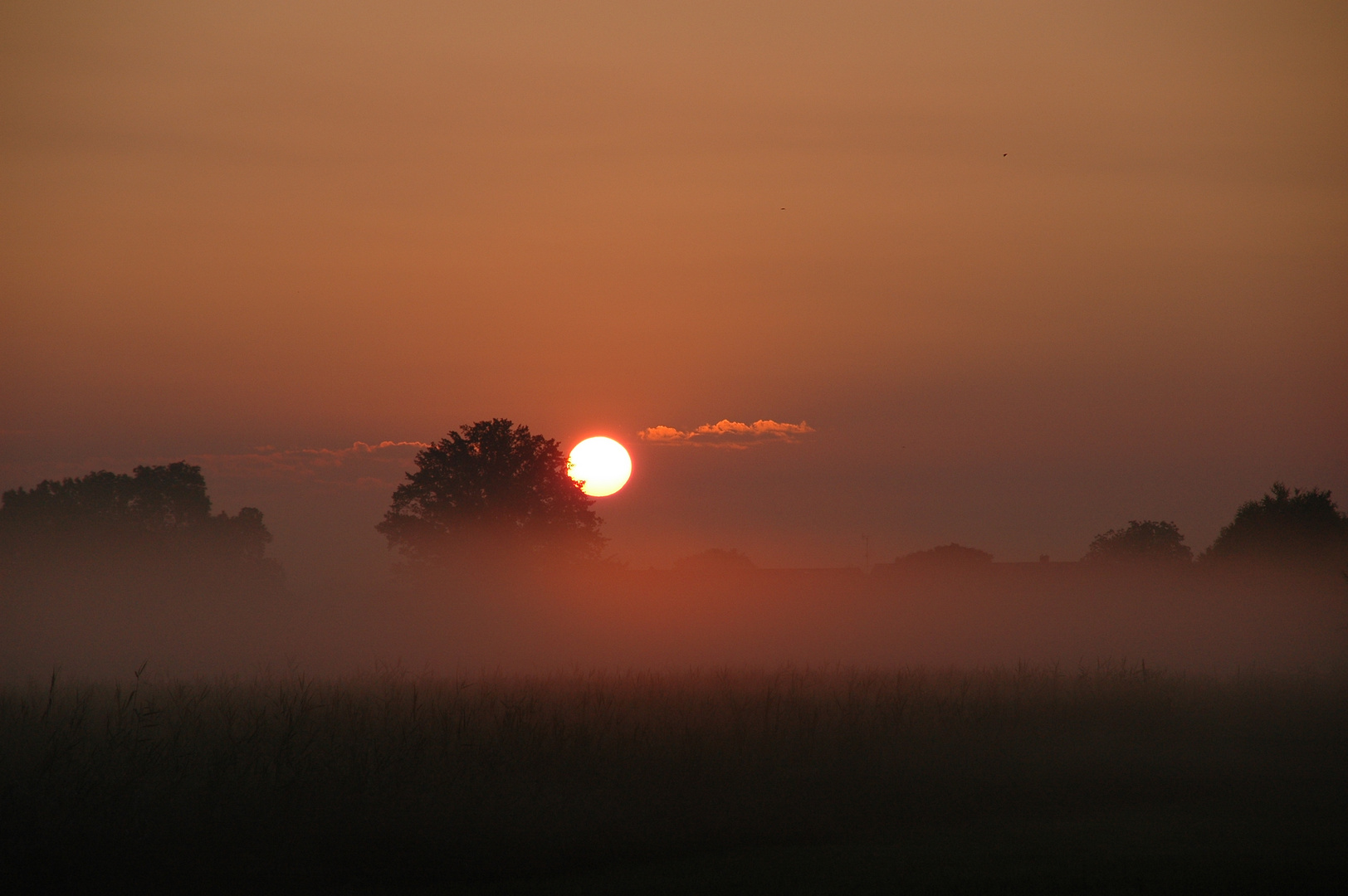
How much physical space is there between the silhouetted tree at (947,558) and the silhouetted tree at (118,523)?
138 ft

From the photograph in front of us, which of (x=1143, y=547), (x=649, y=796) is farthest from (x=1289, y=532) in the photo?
(x=649, y=796)

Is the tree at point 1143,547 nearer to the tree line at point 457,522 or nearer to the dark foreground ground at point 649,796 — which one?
the tree line at point 457,522

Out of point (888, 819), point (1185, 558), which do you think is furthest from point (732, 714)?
point (1185, 558)

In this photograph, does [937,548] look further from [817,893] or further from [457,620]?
[817,893]

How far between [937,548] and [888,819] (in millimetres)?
71374

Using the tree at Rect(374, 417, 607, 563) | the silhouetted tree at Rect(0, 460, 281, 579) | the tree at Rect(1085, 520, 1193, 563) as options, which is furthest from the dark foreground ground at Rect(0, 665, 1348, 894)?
the tree at Rect(1085, 520, 1193, 563)

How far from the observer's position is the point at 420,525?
135 ft

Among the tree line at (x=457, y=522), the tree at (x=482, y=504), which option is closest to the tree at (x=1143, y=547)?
the tree line at (x=457, y=522)

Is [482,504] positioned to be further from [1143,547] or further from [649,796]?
[1143,547]

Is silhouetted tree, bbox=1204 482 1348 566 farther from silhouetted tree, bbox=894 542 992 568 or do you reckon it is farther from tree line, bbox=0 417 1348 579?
silhouetted tree, bbox=894 542 992 568

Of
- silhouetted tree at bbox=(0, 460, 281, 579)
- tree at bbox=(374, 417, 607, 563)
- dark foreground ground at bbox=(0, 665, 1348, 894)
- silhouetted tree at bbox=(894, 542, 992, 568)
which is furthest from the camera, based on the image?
silhouetted tree at bbox=(894, 542, 992, 568)

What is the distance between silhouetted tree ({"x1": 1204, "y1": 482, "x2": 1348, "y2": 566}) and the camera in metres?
55.9

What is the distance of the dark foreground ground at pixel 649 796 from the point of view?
346 inches

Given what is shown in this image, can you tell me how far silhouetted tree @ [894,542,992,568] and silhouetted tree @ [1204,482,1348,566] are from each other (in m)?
14.8
